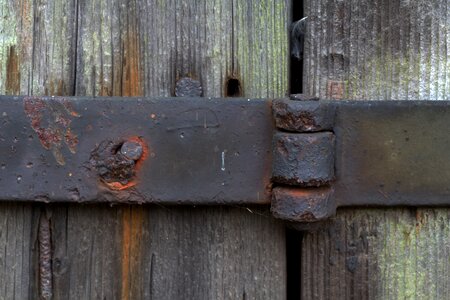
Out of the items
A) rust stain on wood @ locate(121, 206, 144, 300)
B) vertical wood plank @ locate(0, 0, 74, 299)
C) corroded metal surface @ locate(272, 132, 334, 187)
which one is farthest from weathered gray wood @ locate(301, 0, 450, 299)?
vertical wood plank @ locate(0, 0, 74, 299)

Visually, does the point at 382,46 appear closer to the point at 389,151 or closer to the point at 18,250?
the point at 389,151

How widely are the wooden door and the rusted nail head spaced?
0.33 ft

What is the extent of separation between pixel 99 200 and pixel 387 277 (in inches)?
16.8

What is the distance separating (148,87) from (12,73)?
201 mm

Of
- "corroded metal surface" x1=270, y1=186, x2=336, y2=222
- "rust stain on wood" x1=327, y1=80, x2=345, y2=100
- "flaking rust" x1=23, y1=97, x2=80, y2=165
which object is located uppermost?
"rust stain on wood" x1=327, y1=80, x2=345, y2=100

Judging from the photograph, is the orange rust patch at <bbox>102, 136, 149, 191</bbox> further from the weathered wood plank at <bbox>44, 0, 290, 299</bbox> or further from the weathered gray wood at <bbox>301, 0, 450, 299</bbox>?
the weathered gray wood at <bbox>301, 0, 450, 299</bbox>

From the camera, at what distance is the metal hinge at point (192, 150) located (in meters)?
0.76

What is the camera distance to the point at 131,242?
2.72 ft

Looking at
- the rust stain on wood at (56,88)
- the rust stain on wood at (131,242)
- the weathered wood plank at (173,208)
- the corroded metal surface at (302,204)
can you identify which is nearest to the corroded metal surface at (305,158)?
the corroded metal surface at (302,204)

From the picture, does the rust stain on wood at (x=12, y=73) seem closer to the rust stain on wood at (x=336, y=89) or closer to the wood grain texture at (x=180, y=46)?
the wood grain texture at (x=180, y=46)

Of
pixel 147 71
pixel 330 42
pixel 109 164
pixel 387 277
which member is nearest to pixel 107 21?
pixel 147 71

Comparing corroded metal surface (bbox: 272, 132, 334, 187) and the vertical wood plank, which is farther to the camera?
the vertical wood plank

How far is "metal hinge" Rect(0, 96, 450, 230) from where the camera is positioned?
0.76m

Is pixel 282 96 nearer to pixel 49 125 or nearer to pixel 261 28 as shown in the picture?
pixel 261 28
